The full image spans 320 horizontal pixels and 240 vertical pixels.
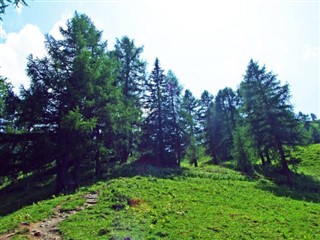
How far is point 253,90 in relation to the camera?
33125mm

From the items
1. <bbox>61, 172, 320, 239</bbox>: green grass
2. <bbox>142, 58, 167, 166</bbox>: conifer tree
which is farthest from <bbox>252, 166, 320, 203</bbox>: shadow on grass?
<bbox>142, 58, 167, 166</bbox>: conifer tree

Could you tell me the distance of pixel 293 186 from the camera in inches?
1128

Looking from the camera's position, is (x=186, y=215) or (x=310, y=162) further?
(x=310, y=162)

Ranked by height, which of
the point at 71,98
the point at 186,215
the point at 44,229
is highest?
the point at 71,98

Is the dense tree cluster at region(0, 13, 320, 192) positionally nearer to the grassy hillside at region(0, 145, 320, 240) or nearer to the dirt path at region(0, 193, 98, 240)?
the grassy hillside at region(0, 145, 320, 240)

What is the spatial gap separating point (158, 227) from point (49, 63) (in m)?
16.0

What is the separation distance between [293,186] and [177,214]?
1898 cm

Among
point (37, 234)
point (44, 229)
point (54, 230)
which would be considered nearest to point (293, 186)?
point (54, 230)

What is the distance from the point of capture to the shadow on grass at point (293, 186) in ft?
77.8

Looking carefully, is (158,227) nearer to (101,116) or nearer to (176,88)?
(101,116)

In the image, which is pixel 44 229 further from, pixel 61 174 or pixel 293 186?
pixel 293 186

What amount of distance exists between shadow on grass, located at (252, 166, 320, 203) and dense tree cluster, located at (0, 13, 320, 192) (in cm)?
182

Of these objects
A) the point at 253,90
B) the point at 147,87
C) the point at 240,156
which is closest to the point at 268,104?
the point at 253,90

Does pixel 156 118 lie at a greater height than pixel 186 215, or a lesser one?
greater
